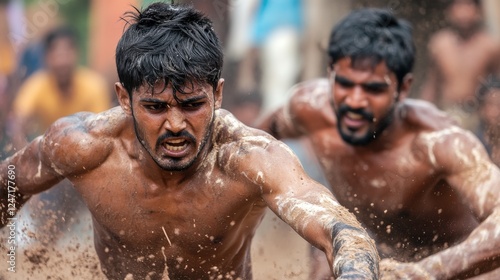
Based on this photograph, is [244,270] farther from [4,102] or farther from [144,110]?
[4,102]

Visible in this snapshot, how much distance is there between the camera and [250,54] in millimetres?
9547

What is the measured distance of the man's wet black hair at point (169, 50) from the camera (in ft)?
14.4

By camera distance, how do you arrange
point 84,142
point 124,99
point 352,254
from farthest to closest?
1. point 84,142
2. point 124,99
3. point 352,254

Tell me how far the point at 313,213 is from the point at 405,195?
1842mm

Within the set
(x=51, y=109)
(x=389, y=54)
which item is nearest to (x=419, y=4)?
(x=51, y=109)

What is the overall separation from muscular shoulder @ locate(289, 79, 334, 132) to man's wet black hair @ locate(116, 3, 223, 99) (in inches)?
70.3

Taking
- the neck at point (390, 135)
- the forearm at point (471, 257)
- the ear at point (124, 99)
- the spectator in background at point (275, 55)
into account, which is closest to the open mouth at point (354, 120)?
the neck at point (390, 135)

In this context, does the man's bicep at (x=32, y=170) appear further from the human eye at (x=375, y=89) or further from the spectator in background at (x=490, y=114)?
the spectator in background at (x=490, y=114)

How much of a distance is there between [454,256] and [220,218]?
109 centimetres

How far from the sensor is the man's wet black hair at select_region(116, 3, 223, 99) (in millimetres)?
4387

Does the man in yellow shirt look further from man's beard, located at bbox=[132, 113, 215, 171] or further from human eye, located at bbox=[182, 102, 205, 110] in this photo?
human eye, located at bbox=[182, 102, 205, 110]

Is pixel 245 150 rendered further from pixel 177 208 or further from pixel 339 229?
pixel 339 229

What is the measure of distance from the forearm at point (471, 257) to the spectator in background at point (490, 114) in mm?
2515

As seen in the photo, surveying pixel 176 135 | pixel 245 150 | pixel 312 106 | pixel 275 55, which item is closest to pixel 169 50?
pixel 176 135
